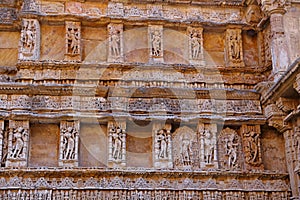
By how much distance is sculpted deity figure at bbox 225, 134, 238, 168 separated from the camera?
1023cm

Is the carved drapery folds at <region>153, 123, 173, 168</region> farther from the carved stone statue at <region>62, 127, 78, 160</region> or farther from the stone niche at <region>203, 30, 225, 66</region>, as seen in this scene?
the stone niche at <region>203, 30, 225, 66</region>

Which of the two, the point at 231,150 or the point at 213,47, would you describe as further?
the point at 213,47

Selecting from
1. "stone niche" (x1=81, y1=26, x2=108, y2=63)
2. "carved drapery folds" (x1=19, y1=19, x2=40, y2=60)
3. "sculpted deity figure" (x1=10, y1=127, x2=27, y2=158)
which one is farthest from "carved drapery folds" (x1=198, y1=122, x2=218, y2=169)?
"carved drapery folds" (x1=19, y1=19, x2=40, y2=60)

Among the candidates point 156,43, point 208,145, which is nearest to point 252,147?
point 208,145

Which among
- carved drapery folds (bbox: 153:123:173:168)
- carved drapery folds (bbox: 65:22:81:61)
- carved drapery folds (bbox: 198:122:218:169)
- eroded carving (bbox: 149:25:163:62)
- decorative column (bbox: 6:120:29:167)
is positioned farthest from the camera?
eroded carving (bbox: 149:25:163:62)

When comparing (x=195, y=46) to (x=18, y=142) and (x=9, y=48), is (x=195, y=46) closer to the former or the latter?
(x=9, y=48)

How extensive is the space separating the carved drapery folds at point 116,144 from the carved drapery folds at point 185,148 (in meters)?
0.99

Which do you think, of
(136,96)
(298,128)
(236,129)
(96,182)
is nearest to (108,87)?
(136,96)

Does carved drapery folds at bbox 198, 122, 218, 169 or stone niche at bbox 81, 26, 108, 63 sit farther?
stone niche at bbox 81, 26, 108, 63

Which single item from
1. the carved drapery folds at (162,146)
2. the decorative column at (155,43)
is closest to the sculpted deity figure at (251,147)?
the carved drapery folds at (162,146)

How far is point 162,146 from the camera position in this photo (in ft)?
33.2

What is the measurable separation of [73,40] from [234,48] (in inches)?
132

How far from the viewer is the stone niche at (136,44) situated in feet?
36.3

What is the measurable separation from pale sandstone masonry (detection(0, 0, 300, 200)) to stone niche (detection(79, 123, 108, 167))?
0.02 metres
